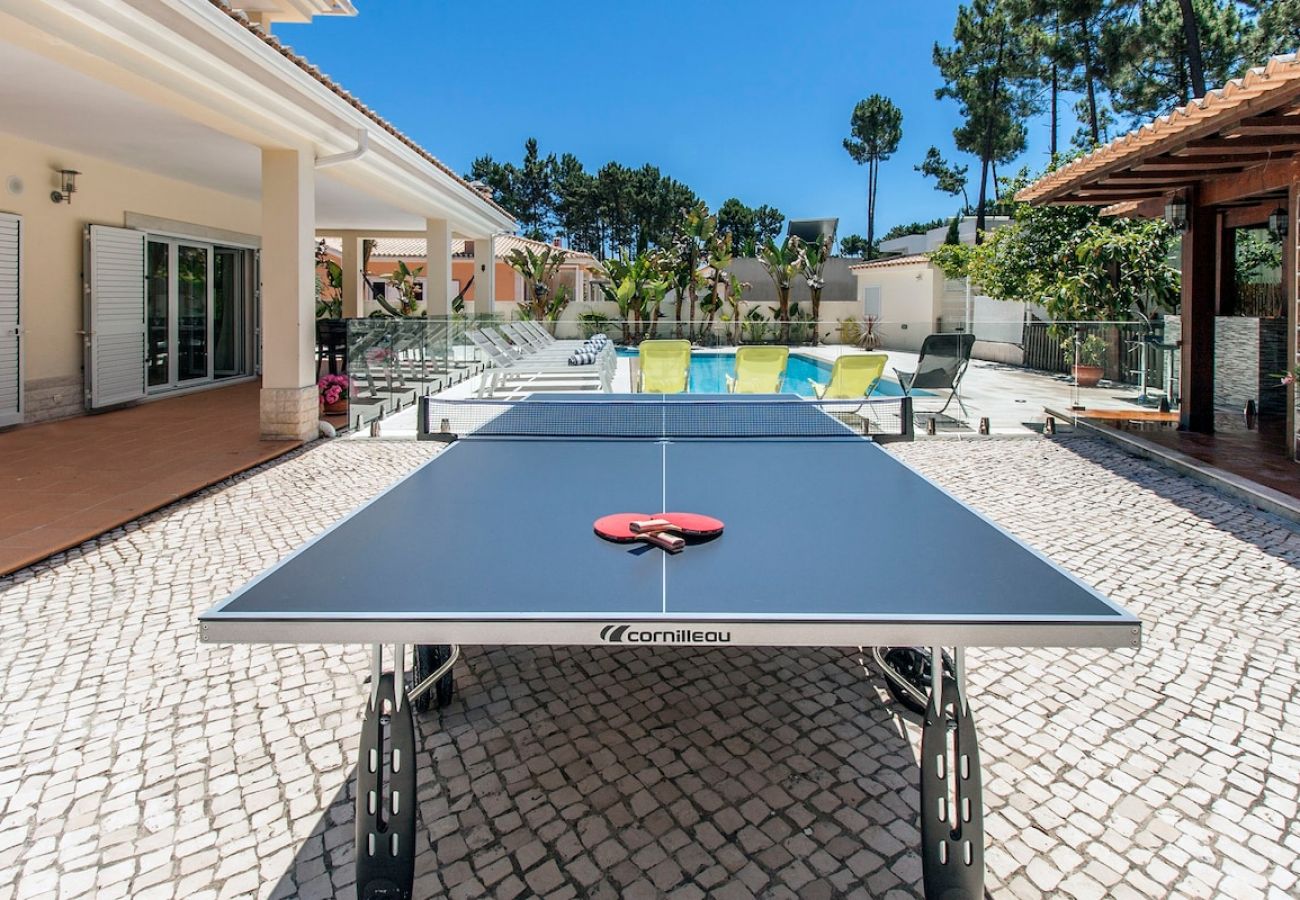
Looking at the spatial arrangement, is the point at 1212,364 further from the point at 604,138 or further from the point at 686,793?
the point at 604,138

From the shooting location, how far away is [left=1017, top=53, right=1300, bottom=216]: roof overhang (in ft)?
21.7

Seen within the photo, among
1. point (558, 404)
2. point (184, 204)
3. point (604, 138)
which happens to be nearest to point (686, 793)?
point (558, 404)

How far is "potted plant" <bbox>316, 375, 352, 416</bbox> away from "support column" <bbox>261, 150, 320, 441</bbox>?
2.10 m

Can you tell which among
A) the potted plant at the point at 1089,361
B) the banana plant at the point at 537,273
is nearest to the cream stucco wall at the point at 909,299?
the potted plant at the point at 1089,361

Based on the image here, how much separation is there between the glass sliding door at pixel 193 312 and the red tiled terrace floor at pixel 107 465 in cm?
203

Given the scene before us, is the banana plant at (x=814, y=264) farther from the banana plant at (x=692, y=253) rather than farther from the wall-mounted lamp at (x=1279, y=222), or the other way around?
the wall-mounted lamp at (x=1279, y=222)

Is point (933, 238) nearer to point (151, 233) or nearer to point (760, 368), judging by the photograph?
point (760, 368)

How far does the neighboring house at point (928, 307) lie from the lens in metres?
24.3

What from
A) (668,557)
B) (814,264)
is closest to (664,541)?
(668,557)

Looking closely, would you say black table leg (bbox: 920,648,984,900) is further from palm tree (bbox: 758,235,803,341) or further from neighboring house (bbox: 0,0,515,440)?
palm tree (bbox: 758,235,803,341)

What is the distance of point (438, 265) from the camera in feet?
57.6

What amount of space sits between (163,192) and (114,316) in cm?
255

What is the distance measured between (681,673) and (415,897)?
1.86 m

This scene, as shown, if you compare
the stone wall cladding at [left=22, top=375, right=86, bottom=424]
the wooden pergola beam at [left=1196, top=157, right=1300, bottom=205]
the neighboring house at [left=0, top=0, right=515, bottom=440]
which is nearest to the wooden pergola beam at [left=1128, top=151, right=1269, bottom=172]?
the wooden pergola beam at [left=1196, top=157, right=1300, bottom=205]
